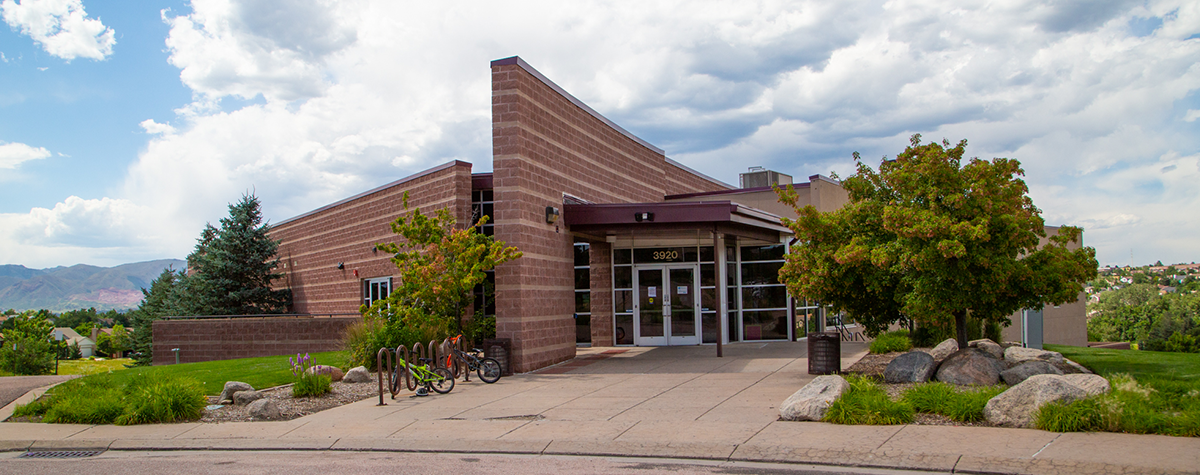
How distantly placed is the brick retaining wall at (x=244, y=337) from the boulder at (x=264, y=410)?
10722 mm

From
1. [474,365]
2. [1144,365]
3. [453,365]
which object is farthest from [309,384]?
[1144,365]

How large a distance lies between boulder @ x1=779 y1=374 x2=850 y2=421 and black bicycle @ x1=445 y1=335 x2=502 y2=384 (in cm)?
559

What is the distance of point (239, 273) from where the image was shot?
101 ft

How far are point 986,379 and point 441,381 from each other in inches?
318

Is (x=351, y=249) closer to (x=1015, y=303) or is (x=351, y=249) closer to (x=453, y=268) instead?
(x=453, y=268)

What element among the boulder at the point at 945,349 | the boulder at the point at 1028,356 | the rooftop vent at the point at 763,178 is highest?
the rooftop vent at the point at 763,178

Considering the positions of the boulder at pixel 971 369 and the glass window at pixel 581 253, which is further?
the glass window at pixel 581 253

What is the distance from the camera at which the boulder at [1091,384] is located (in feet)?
27.7

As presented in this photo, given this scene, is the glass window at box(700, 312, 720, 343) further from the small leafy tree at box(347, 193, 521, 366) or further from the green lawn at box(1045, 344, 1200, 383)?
the green lawn at box(1045, 344, 1200, 383)

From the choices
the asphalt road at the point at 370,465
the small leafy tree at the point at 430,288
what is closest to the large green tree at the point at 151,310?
the small leafy tree at the point at 430,288

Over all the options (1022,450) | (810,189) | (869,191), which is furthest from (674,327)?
(1022,450)

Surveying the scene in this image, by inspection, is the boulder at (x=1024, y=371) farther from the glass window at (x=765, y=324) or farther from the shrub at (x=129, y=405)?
the shrub at (x=129, y=405)

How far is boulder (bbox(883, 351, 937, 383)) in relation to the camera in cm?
1143

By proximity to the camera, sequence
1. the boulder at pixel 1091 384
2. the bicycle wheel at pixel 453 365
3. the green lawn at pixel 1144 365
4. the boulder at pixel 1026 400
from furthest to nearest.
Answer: the bicycle wheel at pixel 453 365 → the green lawn at pixel 1144 365 → the boulder at pixel 1091 384 → the boulder at pixel 1026 400
